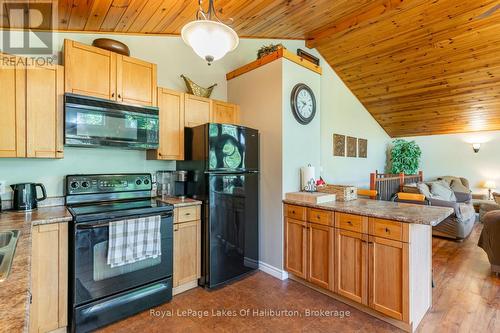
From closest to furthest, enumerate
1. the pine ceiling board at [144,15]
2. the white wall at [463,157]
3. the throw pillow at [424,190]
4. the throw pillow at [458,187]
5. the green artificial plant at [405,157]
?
the pine ceiling board at [144,15] → the throw pillow at [424,190] → the throw pillow at [458,187] → the white wall at [463,157] → the green artificial plant at [405,157]

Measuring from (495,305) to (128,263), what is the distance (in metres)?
3.35

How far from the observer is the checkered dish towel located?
6.81 feet

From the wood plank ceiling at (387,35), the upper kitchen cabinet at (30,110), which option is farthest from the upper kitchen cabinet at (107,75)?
the wood plank ceiling at (387,35)

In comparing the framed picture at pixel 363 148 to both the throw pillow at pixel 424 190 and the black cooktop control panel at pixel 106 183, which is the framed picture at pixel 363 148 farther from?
the black cooktop control panel at pixel 106 183

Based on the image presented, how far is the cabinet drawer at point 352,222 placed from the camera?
7.27ft

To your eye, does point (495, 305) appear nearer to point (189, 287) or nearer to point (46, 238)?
→ point (189, 287)

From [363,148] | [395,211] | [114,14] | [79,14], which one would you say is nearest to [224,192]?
[395,211]

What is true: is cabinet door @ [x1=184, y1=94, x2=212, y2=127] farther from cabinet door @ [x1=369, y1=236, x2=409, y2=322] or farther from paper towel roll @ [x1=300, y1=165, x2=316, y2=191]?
cabinet door @ [x1=369, y1=236, x2=409, y2=322]

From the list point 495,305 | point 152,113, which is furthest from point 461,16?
point 152,113

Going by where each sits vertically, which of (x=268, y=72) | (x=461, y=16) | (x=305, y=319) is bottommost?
(x=305, y=319)

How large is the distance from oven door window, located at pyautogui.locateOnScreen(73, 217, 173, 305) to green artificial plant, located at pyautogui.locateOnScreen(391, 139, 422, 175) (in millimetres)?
5999

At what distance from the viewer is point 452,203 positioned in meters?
4.10

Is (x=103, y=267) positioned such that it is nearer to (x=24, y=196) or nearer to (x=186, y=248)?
(x=186, y=248)

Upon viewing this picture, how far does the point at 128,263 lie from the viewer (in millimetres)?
2166
